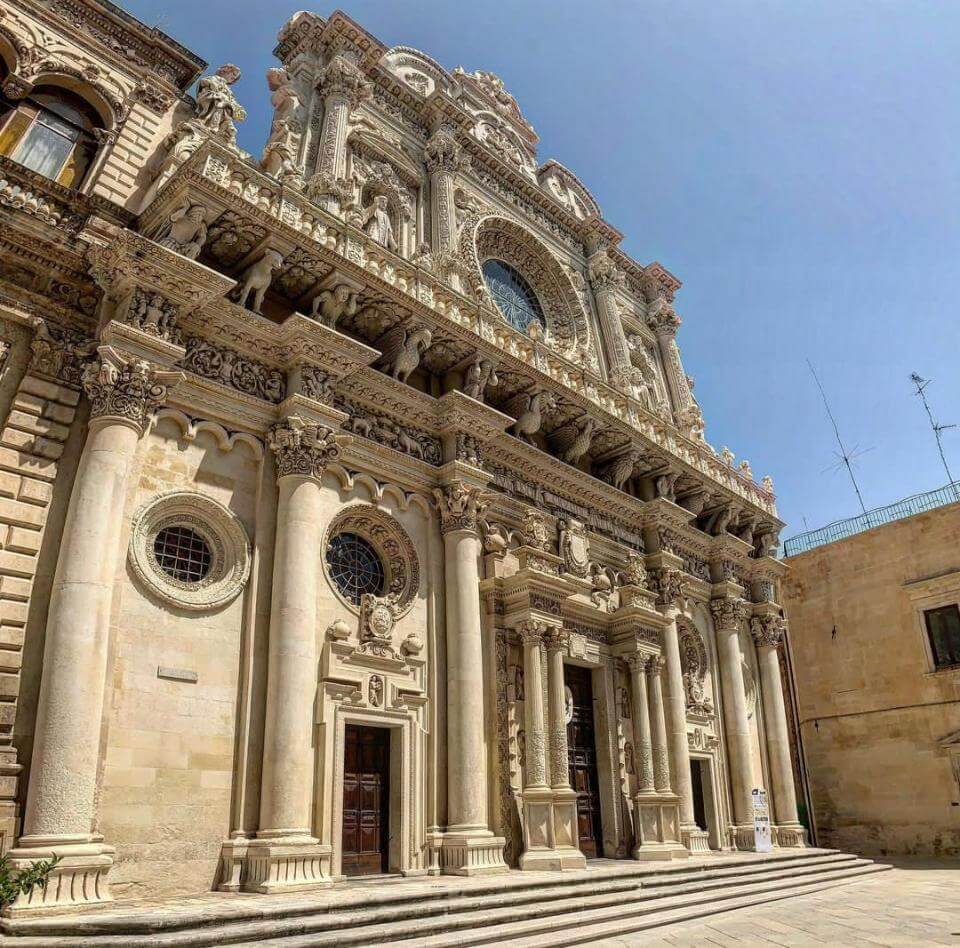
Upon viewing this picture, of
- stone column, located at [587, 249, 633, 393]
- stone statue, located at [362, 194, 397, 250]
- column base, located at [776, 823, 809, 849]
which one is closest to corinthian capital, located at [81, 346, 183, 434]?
stone statue, located at [362, 194, 397, 250]

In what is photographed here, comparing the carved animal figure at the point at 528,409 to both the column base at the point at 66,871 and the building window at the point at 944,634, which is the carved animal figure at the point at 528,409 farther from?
the building window at the point at 944,634

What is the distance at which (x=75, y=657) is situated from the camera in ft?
30.4

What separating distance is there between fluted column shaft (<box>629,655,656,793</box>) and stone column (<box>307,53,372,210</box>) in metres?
11.1

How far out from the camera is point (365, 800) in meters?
12.4

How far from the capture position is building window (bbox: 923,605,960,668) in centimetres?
2386

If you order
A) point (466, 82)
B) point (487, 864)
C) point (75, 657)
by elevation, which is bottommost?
point (487, 864)

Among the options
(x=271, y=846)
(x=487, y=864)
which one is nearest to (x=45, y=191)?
(x=271, y=846)

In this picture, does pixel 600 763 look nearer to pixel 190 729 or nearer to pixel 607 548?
pixel 607 548

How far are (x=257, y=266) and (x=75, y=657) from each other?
21.2ft

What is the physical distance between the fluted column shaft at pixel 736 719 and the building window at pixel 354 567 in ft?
36.9

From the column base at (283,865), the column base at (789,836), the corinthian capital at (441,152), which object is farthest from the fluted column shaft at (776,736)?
the corinthian capital at (441,152)

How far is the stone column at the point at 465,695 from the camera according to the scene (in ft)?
41.4

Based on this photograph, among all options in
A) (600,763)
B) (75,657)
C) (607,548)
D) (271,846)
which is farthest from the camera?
(607,548)

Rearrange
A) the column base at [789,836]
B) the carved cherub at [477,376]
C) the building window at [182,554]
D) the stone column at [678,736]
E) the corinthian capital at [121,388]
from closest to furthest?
the corinthian capital at [121,388] → the building window at [182,554] → the carved cherub at [477,376] → the stone column at [678,736] → the column base at [789,836]
